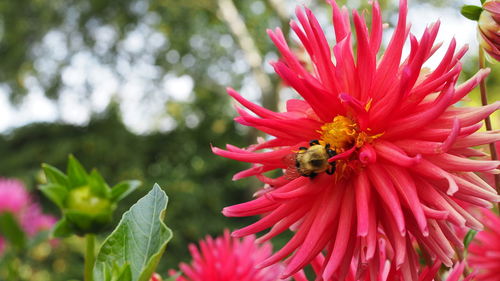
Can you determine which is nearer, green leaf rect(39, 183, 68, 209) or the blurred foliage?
green leaf rect(39, 183, 68, 209)

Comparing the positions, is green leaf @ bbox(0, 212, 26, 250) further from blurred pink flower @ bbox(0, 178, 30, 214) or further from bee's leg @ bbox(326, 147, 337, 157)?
bee's leg @ bbox(326, 147, 337, 157)

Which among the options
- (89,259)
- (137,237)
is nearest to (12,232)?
(89,259)

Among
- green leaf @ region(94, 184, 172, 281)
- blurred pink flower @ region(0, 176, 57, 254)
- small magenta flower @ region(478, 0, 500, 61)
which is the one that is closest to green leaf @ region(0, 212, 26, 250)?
blurred pink flower @ region(0, 176, 57, 254)

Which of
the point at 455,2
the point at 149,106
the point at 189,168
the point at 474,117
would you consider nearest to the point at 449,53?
the point at 474,117

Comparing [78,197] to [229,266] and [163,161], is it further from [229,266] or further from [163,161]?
[163,161]

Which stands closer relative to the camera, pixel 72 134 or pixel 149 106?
pixel 72 134

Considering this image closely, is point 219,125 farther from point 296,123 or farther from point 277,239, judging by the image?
point 296,123
